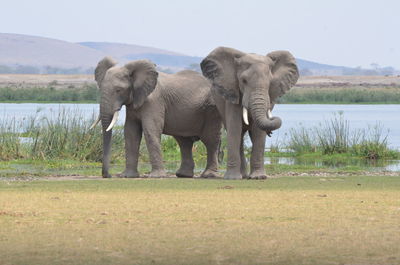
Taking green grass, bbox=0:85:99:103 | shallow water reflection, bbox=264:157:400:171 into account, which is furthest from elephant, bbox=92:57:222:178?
green grass, bbox=0:85:99:103

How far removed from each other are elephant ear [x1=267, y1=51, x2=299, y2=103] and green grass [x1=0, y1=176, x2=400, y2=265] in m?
2.39

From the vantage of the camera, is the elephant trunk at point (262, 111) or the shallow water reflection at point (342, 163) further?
the shallow water reflection at point (342, 163)

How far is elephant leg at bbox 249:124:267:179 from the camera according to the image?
18578 millimetres

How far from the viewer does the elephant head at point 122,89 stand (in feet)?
63.0

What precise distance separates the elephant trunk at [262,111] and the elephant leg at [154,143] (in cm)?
225

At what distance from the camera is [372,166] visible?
24.0 m

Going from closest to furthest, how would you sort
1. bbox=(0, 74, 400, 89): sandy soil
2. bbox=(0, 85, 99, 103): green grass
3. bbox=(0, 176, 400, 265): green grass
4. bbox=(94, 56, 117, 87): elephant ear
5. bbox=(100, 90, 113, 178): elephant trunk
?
bbox=(0, 176, 400, 265): green grass < bbox=(100, 90, 113, 178): elephant trunk < bbox=(94, 56, 117, 87): elephant ear < bbox=(0, 85, 99, 103): green grass < bbox=(0, 74, 400, 89): sandy soil

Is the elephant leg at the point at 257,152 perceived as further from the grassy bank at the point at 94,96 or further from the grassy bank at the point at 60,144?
the grassy bank at the point at 94,96

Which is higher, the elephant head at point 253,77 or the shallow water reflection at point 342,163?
the elephant head at point 253,77

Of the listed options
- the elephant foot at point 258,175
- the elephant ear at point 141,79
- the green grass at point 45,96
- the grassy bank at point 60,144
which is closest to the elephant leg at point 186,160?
the elephant ear at point 141,79

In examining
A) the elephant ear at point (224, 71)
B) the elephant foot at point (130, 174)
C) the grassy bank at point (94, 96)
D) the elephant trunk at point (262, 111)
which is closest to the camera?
the elephant trunk at point (262, 111)

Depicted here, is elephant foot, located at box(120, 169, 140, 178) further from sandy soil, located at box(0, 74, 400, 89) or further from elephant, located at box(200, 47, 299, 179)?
sandy soil, located at box(0, 74, 400, 89)

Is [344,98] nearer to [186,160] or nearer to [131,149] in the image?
[186,160]

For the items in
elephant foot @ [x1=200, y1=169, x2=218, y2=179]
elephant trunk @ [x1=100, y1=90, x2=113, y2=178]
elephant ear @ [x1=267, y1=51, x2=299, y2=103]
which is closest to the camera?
elephant ear @ [x1=267, y1=51, x2=299, y2=103]
